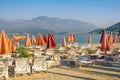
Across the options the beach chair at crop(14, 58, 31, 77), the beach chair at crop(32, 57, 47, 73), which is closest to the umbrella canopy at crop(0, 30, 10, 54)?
the beach chair at crop(14, 58, 31, 77)

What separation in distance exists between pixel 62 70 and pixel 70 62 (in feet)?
7.09

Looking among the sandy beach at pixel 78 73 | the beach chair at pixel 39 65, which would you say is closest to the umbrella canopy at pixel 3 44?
the sandy beach at pixel 78 73

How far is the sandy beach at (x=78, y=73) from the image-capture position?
10.8 meters

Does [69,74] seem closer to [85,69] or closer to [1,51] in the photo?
[85,69]

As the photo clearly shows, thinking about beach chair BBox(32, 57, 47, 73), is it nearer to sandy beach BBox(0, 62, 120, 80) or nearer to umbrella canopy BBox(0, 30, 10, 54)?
sandy beach BBox(0, 62, 120, 80)

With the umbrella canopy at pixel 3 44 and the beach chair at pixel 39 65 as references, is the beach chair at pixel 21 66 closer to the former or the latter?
the beach chair at pixel 39 65

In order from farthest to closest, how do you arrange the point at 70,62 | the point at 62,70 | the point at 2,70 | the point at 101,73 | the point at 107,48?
the point at 70,62, the point at 107,48, the point at 62,70, the point at 101,73, the point at 2,70

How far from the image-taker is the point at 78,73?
11930 millimetres

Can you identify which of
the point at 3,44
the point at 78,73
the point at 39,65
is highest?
the point at 3,44

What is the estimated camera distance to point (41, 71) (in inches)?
469

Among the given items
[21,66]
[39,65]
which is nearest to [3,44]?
[21,66]

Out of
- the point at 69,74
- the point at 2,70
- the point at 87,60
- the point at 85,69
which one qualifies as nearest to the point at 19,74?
the point at 2,70

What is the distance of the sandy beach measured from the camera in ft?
35.6

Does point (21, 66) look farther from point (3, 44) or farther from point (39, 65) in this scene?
point (3, 44)
